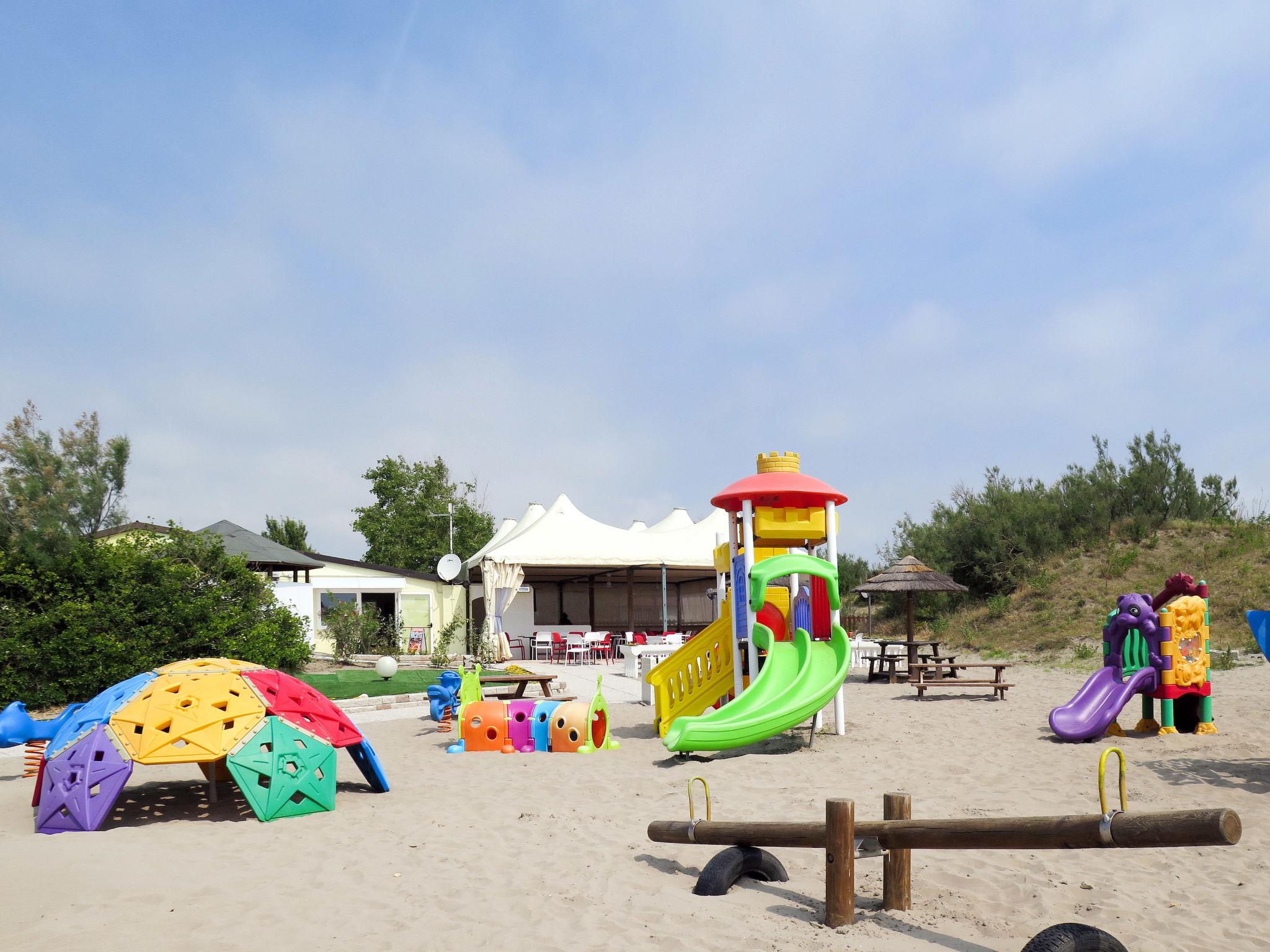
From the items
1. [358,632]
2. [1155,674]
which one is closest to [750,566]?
[1155,674]

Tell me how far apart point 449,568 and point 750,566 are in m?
16.7

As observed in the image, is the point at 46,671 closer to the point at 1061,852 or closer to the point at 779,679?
the point at 779,679

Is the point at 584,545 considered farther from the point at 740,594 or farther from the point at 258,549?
the point at 740,594

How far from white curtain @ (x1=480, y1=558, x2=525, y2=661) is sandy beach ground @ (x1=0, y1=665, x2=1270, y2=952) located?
528 inches

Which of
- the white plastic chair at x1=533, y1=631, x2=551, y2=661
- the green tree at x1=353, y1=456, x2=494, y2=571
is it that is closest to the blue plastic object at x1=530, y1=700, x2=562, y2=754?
the white plastic chair at x1=533, y1=631, x2=551, y2=661

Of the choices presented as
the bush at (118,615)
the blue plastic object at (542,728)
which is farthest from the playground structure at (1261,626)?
the bush at (118,615)

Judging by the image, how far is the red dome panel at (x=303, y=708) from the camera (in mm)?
6527

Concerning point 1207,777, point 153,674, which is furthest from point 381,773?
point 1207,777

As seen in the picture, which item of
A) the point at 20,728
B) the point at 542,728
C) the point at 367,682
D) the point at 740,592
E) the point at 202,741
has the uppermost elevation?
the point at 740,592

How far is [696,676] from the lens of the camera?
33.1 ft

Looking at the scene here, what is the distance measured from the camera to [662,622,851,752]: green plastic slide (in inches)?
314

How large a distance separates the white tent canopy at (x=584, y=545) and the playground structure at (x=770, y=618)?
11916 millimetres

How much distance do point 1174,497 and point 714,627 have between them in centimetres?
1890

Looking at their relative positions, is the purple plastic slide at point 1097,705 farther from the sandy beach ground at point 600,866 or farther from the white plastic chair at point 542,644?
the white plastic chair at point 542,644
